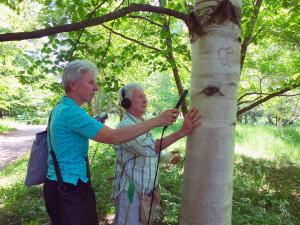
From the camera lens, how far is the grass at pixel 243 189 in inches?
198

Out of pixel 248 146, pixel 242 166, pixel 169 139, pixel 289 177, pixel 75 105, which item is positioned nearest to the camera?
pixel 75 105

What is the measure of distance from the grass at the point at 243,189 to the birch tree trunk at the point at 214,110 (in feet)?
7.43

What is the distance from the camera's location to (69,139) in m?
2.35

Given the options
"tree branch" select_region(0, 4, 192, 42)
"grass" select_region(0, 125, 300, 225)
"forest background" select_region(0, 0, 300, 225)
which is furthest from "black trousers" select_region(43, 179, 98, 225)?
"grass" select_region(0, 125, 300, 225)

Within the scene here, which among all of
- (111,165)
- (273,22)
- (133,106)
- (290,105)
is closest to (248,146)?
(111,165)

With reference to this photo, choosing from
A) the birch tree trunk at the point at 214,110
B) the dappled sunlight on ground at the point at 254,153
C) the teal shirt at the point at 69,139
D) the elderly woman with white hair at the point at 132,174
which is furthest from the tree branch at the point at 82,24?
the dappled sunlight on ground at the point at 254,153

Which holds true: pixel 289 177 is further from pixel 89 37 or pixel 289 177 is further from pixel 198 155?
pixel 198 155

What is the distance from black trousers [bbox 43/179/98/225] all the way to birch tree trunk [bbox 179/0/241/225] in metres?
0.81

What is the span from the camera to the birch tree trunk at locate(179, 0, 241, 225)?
196cm

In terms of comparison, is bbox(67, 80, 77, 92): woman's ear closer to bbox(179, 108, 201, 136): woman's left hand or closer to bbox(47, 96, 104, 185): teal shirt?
bbox(47, 96, 104, 185): teal shirt

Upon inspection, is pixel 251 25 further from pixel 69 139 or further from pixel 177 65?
pixel 69 139

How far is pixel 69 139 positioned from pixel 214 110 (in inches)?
39.0

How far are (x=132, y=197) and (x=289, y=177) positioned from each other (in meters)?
7.44

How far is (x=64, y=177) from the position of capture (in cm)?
236
